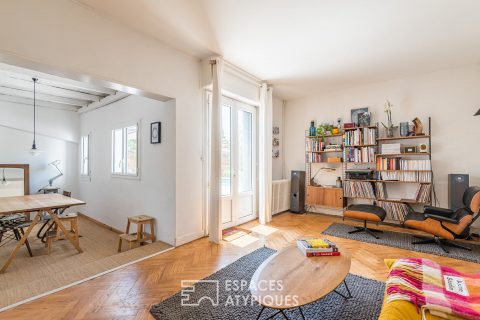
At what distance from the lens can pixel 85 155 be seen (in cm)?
574

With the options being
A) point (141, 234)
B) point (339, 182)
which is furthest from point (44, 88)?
point (339, 182)

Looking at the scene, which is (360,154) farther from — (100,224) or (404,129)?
(100,224)

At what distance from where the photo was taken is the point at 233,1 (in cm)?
222

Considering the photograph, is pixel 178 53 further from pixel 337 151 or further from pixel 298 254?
pixel 337 151

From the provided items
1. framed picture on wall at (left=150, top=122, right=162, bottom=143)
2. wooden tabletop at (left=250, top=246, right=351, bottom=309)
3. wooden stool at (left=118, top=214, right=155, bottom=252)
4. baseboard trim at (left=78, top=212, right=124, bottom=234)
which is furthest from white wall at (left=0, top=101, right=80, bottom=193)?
wooden tabletop at (left=250, top=246, right=351, bottom=309)

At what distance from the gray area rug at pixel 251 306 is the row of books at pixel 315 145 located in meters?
3.10

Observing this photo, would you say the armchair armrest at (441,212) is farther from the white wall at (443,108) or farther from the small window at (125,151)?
the small window at (125,151)

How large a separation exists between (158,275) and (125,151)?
2.78 m

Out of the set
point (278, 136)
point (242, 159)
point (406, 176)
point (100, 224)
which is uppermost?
point (278, 136)

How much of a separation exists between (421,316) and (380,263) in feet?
5.62

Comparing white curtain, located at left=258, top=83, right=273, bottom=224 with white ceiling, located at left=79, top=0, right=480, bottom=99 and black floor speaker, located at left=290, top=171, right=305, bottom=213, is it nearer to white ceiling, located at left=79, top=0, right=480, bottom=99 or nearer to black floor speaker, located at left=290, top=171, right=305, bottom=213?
white ceiling, located at left=79, top=0, right=480, bottom=99

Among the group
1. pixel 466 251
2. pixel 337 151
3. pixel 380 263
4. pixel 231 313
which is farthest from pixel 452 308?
pixel 337 151

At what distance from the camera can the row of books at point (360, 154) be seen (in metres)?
4.24

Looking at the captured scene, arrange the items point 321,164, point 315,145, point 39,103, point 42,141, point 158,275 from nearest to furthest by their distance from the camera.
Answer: point 158,275 → point 315,145 → point 321,164 → point 39,103 → point 42,141
